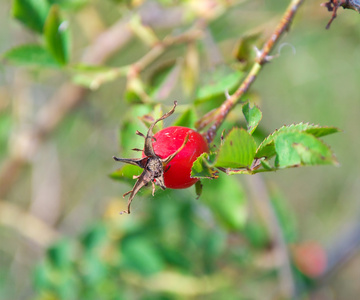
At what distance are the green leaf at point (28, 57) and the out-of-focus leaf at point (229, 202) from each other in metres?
0.51

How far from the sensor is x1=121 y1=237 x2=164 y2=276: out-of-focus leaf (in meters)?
1.35

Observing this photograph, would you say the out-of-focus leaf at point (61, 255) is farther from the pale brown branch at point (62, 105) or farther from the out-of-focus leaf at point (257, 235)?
the out-of-focus leaf at point (257, 235)

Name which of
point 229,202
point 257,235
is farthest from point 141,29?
point 257,235

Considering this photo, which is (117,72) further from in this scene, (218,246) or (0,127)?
(0,127)

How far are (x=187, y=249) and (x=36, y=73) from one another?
2.77 feet

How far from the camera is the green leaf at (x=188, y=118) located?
722 mm

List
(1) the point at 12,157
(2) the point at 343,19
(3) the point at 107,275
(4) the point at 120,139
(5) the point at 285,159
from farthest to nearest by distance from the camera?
(2) the point at 343,19 → (1) the point at 12,157 → (3) the point at 107,275 → (4) the point at 120,139 → (5) the point at 285,159

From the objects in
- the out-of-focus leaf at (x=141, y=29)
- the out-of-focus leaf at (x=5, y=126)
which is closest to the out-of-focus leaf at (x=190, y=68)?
the out-of-focus leaf at (x=141, y=29)

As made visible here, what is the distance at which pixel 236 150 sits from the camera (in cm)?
50

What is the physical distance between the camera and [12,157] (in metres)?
1.74

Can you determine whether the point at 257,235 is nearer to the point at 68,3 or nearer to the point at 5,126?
the point at 68,3

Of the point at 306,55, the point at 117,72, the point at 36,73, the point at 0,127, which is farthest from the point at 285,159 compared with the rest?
the point at 306,55

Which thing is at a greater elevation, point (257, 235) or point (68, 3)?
point (68, 3)

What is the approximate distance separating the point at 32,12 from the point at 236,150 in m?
0.64
